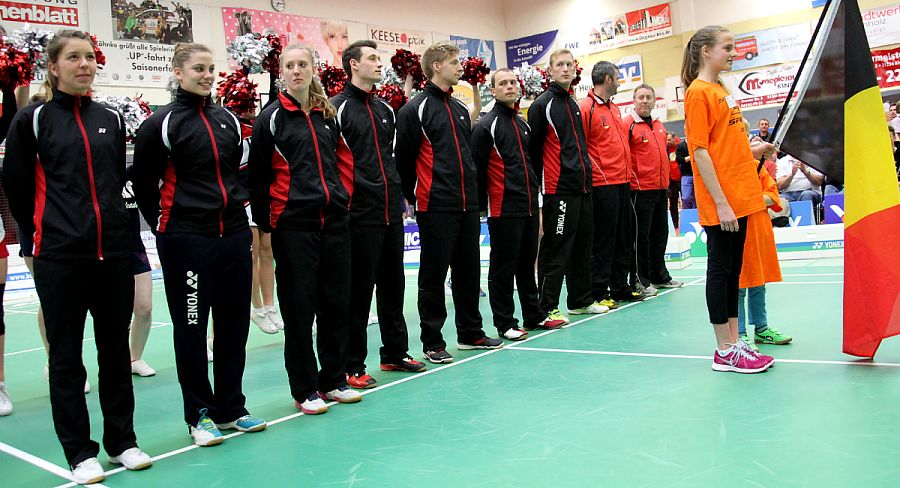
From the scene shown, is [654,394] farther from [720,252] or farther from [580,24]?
[580,24]

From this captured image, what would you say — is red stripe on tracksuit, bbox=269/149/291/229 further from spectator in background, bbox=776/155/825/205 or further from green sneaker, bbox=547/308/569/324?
spectator in background, bbox=776/155/825/205

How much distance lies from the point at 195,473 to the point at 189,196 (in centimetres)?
125

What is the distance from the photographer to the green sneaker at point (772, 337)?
17.2ft

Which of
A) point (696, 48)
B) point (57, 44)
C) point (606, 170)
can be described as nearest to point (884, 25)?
point (606, 170)

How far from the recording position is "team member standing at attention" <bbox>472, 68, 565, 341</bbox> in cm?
605

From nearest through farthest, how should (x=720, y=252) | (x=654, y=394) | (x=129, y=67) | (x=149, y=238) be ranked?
(x=654, y=394) < (x=720, y=252) < (x=149, y=238) < (x=129, y=67)

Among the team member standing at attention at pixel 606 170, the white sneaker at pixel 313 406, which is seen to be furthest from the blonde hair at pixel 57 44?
the team member standing at attention at pixel 606 170

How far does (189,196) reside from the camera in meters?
3.75

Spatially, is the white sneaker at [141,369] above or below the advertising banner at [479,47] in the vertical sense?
below

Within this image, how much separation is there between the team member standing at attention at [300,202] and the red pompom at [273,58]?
0.56 meters

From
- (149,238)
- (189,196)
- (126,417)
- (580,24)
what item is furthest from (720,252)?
(580,24)

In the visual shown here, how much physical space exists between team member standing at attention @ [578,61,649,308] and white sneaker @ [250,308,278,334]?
2953mm

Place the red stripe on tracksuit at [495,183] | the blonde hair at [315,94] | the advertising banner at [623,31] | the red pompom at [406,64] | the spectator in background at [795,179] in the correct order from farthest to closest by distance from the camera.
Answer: the advertising banner at [623,31] < the spectator in background at [795,179] < the red stripe on tracksuit at [495,183] < the red pompom at [406,64] < the blonde hair at [315,94]

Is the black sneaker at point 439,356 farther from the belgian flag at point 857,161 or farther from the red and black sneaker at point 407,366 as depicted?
the belgian flag at point 857,161
